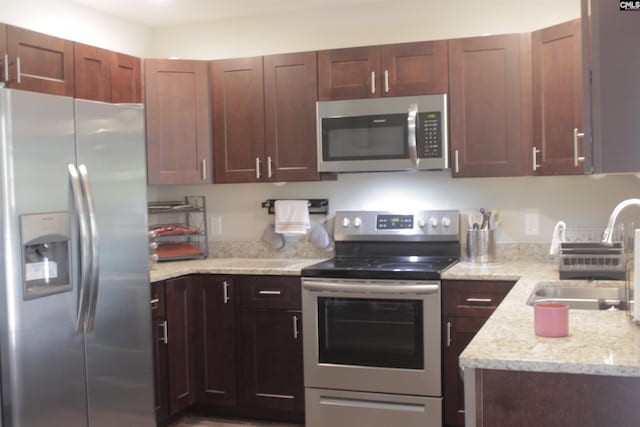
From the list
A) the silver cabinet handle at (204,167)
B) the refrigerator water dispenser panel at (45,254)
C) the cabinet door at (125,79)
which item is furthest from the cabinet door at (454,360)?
the cabinet door at (125,79)

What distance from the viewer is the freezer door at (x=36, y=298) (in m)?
2.62

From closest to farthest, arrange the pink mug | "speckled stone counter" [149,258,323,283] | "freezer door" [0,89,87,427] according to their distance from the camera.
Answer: the pink mug, "freezer door" [0,89,87,427], "speckled stone counter" [149,258,323,283]

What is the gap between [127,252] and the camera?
10.4ft

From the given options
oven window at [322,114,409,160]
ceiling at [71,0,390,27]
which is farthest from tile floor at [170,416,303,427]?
ceiling at [71,0,390,27]

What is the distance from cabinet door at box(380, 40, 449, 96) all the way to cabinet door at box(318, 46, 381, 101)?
0.17 ft

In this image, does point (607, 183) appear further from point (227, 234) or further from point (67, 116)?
point (67, 116)

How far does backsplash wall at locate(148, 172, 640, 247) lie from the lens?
381cm

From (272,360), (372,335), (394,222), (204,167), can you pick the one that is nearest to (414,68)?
(394,222)

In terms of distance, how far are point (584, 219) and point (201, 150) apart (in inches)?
88.5

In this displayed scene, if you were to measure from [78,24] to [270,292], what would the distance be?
191 cm

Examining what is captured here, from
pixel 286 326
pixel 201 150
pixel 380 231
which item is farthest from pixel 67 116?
pixel 380 231

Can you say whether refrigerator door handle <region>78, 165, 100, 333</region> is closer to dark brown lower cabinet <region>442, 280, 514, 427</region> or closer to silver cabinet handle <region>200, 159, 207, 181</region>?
silver cabinet handle <region>200, 159, 207, 181</region>

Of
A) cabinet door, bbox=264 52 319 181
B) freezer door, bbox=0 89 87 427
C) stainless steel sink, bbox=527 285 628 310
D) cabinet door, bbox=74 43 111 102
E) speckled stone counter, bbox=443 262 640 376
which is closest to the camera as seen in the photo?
speckled stone counter, bbox=443 262 640 376

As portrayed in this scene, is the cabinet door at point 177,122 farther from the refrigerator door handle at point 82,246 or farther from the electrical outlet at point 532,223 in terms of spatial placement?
the electrical outlet at point 532,223
